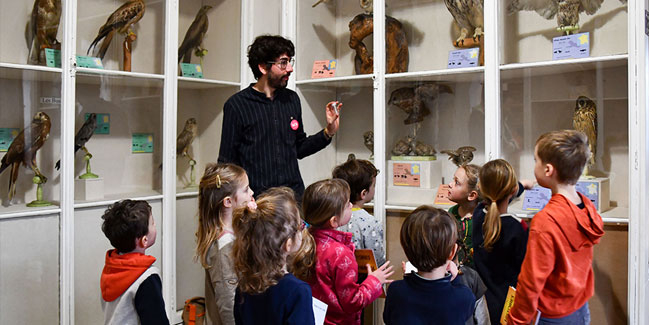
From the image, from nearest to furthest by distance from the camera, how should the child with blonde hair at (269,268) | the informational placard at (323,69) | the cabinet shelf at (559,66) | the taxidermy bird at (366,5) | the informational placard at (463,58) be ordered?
the child with blonde hair at (269,268) → the cabinet shelf at (559,66) → the informational placard at (463,58) → the taxidermy bird at (366,5) → the informational placard at (323,69)

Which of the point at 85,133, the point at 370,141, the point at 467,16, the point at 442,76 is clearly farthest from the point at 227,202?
the point at 467,16

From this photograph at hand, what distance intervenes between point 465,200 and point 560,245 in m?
0.61

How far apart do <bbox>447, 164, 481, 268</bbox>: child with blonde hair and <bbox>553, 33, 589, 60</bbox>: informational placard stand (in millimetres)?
673

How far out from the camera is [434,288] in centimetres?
154

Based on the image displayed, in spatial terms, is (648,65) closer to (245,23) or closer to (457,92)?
(457,92)

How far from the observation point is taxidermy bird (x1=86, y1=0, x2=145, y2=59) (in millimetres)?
2716

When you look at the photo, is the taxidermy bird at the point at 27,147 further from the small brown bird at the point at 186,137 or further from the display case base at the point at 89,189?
the small brown bird at the point at 186,137

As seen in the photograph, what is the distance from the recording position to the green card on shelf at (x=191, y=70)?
304 cm

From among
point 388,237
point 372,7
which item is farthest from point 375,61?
point 388,237

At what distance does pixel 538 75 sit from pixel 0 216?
242 cm

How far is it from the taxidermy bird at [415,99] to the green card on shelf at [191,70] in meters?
1.06

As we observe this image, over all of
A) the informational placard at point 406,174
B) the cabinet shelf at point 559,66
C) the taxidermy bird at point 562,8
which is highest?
the taxidermy bird at point 562,8

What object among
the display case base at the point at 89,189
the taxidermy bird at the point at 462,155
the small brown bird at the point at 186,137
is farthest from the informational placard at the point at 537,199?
the display case base at the point at 89,189

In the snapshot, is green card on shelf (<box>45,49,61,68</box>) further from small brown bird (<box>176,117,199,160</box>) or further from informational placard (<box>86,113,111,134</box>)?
small brown bird (<box>176,117,199,160</box>)
